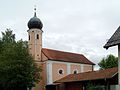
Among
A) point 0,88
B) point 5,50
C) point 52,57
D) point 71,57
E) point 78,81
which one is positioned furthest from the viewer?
point 71,57

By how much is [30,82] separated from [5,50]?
5409 mm

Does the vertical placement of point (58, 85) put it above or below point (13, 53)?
below

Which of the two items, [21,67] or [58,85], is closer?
[21,67]

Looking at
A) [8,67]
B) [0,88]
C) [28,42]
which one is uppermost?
[28,42]

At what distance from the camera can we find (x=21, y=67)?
1508 inches

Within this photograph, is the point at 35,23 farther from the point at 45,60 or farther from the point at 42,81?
the point at 42,81

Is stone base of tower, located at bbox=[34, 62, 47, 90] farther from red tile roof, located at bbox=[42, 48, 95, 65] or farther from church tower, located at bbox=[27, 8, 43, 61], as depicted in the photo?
red tile roof, located at bbox=[42, 48, 95, 65]

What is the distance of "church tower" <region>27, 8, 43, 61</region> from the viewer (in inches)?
1874

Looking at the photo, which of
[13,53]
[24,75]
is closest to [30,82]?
[24,75]

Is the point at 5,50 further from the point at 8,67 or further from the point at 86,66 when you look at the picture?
the point at 86,66

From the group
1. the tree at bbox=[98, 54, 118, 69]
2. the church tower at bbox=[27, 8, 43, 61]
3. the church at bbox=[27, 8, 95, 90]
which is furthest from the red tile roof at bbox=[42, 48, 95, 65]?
the tree at bbox=[98, 54, 118, 69]

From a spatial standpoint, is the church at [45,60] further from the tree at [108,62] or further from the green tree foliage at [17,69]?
the tree at [108,62]

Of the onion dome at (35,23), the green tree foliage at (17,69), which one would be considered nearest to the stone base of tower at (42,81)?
the onion dome at (35,23)

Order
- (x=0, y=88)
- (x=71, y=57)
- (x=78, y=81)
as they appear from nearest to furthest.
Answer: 1. (x=78, y=81)
2. (x=0, y=88)
3. (x=71, y=57)
